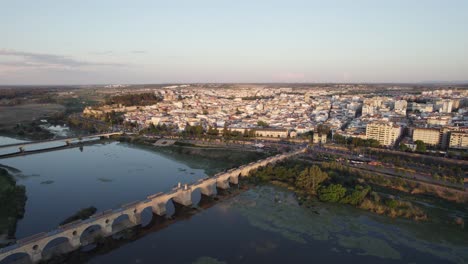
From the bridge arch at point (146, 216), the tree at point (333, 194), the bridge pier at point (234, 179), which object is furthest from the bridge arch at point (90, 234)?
the tree at point (333, 194)

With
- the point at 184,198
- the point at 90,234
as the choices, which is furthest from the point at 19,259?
the point at 184,198

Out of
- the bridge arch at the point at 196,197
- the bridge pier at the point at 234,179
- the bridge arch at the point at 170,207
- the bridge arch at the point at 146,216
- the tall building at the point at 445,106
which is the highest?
the tall building at the point at 445,106

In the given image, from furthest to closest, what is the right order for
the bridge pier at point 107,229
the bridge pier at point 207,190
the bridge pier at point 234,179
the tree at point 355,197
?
the bridge pier at point 234,179 < the bridge pier at point 207,190 < the tree at point 355,197 < the bridge pier at point 107,229

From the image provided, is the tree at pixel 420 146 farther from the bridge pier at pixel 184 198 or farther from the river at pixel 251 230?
the bridge pier at pixel 184 198

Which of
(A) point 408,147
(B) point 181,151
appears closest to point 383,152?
→ (A) point 408,147

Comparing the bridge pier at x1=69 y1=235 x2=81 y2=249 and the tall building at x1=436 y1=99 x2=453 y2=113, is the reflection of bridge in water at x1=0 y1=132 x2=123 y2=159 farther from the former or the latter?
the tall building at x1=436 y1=99 x2=453 y2=113

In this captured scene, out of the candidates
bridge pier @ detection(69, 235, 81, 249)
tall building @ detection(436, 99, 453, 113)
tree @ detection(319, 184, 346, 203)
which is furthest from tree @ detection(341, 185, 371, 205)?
tall building @ detection(436, 99, 453, 113)

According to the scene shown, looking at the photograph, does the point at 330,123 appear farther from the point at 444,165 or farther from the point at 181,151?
the point at 181,151
